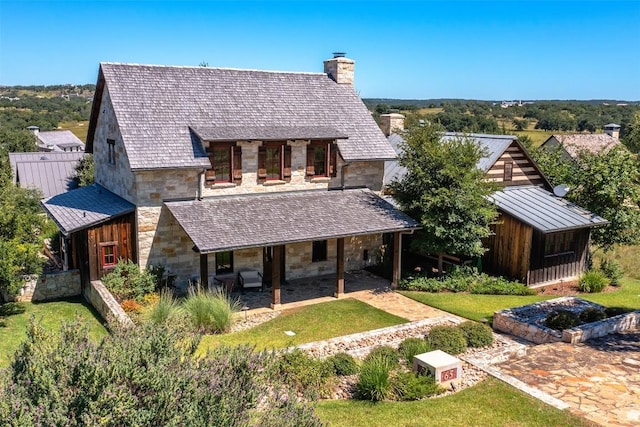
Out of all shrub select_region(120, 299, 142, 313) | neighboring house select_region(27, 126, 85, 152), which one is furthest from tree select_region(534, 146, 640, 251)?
neighboring house select_region(27, 126, 85, 152)

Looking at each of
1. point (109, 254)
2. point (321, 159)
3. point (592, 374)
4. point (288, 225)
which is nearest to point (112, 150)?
point (109, 254)

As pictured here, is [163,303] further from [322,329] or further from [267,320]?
[322,329]

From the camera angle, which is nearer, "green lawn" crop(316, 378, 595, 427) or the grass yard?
"green lawn" crop(316, 378, 595, 427)

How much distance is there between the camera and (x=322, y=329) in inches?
697

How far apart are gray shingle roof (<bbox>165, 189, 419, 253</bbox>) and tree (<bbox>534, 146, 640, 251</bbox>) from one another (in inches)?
368

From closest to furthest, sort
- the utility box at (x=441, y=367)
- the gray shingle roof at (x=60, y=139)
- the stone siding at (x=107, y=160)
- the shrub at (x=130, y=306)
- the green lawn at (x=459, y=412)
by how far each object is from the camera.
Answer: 1. the green lawn at (x=459, y=412)
2. the utility box at (x=441, y=367)
3. the shrub at (x=130, y=306)
4. the stone siding at (x=107, y=160)
5. the gray shingle roof at (x=60, y=139)

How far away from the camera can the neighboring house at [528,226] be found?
22.8 metres

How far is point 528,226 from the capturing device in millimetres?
22531

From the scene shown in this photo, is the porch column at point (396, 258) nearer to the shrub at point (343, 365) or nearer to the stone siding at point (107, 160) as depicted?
the shrub at point (343, 365)

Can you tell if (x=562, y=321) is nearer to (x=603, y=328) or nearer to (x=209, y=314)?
(x=603, y=328)

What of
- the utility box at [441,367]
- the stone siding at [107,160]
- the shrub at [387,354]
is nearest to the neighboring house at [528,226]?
the shrub at [387,354]

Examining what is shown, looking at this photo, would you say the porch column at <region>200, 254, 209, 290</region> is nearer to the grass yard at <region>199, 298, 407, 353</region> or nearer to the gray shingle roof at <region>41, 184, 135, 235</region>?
the grass yard at <region>199, 298, 407, 353</region>

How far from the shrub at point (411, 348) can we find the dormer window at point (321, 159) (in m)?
9.75

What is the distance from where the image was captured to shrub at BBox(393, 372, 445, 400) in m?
12.7
